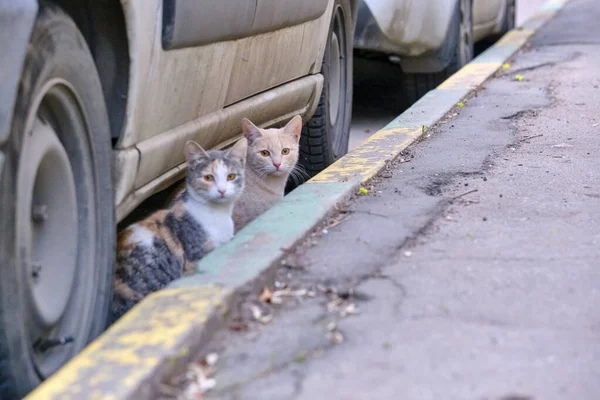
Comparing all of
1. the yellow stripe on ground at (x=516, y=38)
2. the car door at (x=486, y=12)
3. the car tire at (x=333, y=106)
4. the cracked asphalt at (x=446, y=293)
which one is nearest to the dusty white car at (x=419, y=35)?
the car door at (x=486, y=12)

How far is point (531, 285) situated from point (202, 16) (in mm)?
1516

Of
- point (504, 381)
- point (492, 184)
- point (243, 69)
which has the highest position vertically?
point (243, 69)

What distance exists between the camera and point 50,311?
2.61 meters

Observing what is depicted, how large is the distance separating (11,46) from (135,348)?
828 mm

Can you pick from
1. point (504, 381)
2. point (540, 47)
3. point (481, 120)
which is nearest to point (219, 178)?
point (504, 381)

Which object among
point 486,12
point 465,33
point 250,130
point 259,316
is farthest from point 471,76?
point 259,316

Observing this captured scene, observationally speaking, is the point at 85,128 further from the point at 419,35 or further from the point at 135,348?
the point at 419,35

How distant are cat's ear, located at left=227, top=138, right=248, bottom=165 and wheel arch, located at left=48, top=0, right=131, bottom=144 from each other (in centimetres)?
87

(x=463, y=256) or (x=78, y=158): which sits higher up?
(x=78, y=158)

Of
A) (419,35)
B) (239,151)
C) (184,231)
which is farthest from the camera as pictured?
(419,35)

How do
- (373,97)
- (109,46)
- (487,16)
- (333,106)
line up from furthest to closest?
1. (487,16)
2. (373,97)
3. (333,106)
4. (109,46)

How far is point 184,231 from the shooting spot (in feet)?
11.9

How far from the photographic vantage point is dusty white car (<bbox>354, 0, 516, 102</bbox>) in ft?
22.1

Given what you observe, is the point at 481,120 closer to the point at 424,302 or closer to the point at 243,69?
the point at 243,69
